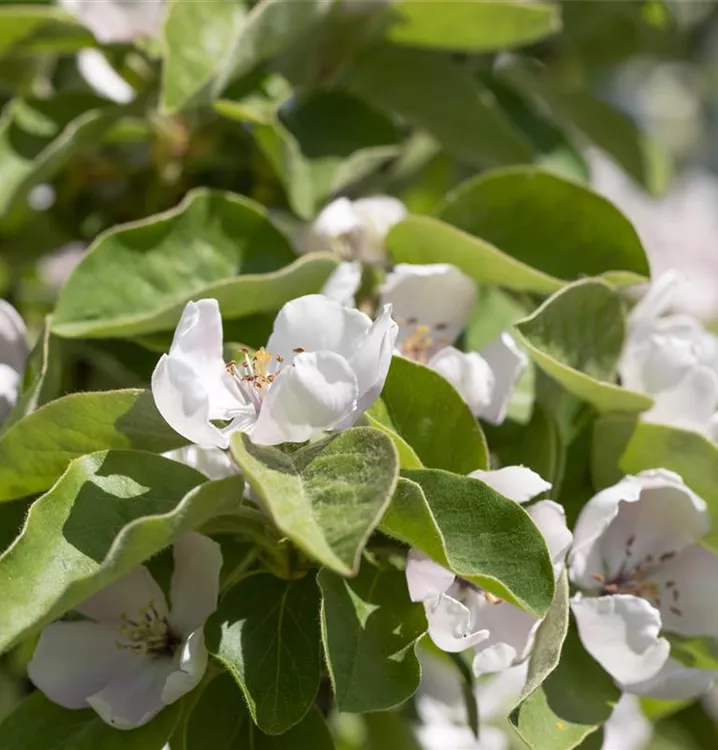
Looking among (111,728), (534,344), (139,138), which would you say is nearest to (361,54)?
(139,138)

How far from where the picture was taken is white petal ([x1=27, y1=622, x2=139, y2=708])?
33.9 inches

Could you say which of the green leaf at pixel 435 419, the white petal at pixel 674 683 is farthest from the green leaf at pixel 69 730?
the white petal at pixel 674 683

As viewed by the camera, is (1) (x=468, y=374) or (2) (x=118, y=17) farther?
(2) (x=118, y=17)

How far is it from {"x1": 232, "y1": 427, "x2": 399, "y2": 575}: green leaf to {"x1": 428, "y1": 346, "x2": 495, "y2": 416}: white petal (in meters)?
0.21

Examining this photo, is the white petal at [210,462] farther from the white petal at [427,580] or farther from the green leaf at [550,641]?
the green leaf at [550,641]

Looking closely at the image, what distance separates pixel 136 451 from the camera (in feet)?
2.57

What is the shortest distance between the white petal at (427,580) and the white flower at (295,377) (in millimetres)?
120

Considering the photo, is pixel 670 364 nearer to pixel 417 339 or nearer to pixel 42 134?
pixel 417 339

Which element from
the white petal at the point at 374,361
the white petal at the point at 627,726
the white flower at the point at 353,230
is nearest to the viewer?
the white petal at the point at 374,361

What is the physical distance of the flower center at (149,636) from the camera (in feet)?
2.91

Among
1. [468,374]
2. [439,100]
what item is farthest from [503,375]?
[439,100]

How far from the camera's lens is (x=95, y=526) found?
744 mm

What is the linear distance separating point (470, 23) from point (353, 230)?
285 millimetres

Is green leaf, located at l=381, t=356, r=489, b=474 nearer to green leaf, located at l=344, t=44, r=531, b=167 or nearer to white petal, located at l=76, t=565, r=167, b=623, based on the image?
white petal, located at l=76, t=565, r=167, b=623
